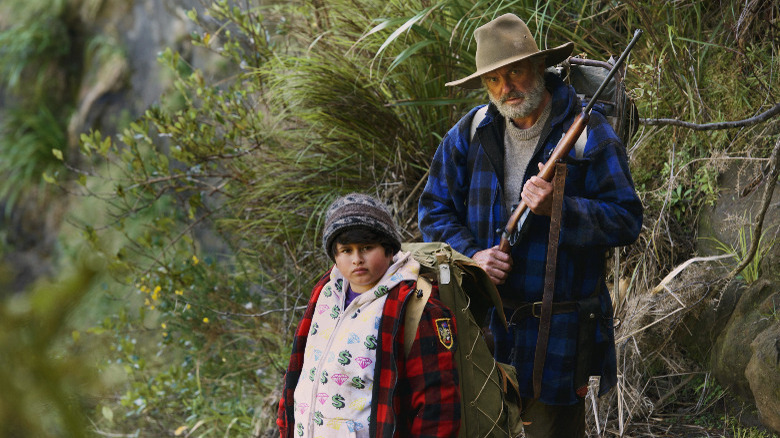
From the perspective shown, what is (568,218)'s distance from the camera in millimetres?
2256

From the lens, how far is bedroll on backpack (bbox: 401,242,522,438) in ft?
6.29

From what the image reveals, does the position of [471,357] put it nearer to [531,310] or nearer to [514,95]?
[531,310]

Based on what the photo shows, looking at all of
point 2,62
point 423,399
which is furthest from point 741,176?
point 2,62

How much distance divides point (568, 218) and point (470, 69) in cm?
193

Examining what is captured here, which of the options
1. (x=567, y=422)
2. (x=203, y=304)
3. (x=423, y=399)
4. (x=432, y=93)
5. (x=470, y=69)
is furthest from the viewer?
(x=203, y=304)

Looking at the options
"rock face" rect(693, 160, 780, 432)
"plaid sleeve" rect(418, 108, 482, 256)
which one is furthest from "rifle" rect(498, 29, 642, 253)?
"rock face" rect(693, 160, 780, 432)

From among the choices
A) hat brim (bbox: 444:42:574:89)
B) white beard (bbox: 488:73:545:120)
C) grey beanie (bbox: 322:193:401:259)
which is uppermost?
hat brim (bbox: 444:42:574:89)

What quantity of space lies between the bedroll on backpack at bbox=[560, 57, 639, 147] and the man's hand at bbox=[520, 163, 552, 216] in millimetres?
383

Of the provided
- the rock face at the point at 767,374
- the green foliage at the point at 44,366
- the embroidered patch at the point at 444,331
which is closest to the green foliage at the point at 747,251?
the rock face at the point at 767,374

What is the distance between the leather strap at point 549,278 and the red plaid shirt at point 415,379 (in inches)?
19.9

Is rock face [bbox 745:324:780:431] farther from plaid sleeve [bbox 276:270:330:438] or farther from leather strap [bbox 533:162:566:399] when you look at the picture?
plaid sleeve [bbox 276:270:330:438]

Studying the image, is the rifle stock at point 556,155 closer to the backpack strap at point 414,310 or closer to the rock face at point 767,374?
the backpack strap at point 414,310

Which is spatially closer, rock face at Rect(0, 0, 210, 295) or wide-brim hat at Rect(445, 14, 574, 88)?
wide-brim hat at Rect(445, 14, 574, 88)

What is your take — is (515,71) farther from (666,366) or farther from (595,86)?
(666,366)
